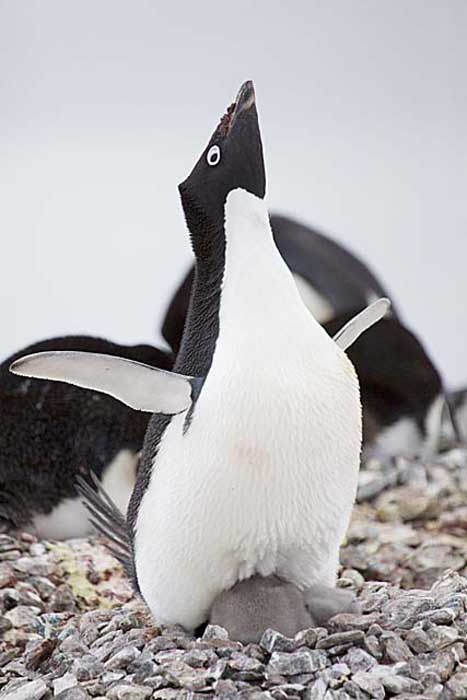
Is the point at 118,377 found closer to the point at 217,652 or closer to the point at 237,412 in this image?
the point at 237,412

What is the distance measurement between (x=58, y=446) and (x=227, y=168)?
0.64 meters

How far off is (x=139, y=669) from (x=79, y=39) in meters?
1.67

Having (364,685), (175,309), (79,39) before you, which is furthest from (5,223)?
(364,685)

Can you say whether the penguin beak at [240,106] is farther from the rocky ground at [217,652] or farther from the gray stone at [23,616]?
the gray stone at [23,616]

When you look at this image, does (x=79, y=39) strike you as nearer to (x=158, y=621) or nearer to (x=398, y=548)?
(x=398, y=548)

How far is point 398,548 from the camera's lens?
54.9 inches

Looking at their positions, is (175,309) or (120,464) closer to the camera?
(120,464)

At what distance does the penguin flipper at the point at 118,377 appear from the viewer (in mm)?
786

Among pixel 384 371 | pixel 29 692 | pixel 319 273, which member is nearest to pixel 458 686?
pixel 29 692

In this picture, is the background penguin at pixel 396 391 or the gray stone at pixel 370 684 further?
the background penguin at pixel 396 391

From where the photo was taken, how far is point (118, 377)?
2.63ft

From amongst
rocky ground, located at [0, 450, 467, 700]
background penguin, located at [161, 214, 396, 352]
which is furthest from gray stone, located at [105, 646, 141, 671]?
background penguin, located at [161, 214, 396, 352]

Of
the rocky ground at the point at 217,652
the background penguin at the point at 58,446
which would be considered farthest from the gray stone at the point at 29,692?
the background penguin at the point at 58,446

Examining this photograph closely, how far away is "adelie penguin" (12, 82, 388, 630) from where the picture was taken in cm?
79
